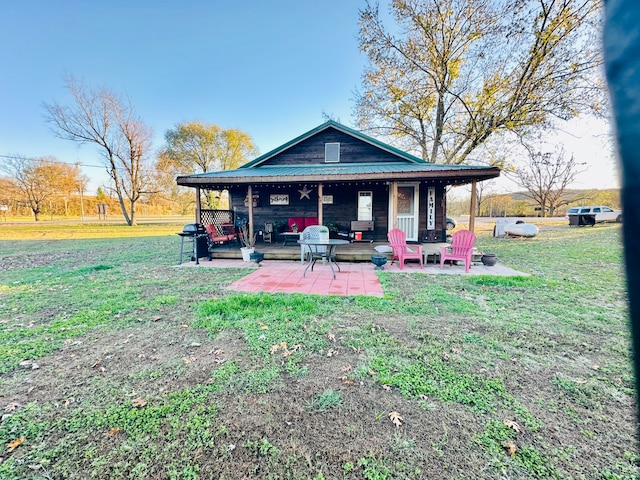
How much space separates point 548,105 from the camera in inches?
488

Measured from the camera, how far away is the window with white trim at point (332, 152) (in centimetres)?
1105

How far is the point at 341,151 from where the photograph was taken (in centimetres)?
1107

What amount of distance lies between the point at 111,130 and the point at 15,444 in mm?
29660

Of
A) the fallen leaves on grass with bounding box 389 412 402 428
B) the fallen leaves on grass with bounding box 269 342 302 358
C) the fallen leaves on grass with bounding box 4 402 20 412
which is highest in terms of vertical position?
the fallen leaves on grass with bounding box 269 342 302 358

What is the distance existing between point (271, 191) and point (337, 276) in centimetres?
597

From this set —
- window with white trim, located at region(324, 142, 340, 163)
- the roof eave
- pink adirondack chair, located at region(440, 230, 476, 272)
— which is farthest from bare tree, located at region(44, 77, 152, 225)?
pink adirondack chair, located at region(440, 230, 476, 272)

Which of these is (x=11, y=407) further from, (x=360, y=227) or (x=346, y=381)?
(x=360, y=227)

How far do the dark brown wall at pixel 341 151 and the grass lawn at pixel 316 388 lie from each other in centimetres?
752

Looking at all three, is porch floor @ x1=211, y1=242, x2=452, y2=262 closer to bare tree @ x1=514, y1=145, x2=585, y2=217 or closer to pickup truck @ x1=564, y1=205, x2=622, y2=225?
pickup truck @ x1=564, y1=205, x2=622, y2=225

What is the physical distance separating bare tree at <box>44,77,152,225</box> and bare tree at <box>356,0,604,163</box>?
68.8ft

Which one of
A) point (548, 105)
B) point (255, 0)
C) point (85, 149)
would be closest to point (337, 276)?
point (255, 0)

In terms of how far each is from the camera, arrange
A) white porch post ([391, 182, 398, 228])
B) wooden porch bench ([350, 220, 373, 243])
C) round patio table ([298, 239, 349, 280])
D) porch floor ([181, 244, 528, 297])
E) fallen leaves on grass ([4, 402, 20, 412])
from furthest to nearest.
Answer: wooden porch bench ([350, 220, 373, 243]), white porch post ([391, 182, 398, 228]), round patio table ([298, 239, 349, 280]), porch floor ([181, 244, 528, 297]), fallen leaves on grass ([4, 402, 20, 412])

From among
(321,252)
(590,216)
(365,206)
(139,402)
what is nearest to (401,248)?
(321,252)

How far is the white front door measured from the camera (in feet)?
31.9
